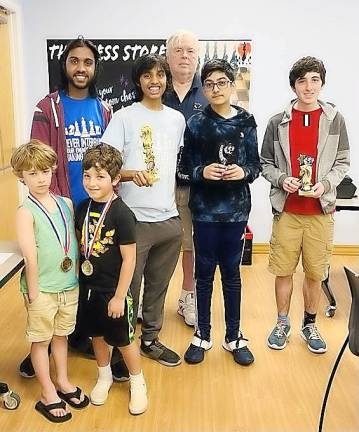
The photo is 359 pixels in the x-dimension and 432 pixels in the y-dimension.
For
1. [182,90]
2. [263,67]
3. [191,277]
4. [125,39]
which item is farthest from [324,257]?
[125,39]

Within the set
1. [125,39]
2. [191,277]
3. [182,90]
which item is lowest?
[191,277]

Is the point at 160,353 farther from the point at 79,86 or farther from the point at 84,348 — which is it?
the point at 79,86

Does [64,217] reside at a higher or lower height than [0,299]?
higher

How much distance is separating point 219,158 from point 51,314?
941 mm

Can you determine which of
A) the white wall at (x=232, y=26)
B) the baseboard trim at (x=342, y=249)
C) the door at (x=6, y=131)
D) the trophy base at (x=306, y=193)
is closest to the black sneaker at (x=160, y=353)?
the trophy base at (x=306, y=193)

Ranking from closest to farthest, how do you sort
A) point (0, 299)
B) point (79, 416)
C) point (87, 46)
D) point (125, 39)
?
point (79, 416), point (87, 46), point (0, 299), point (125, 39)

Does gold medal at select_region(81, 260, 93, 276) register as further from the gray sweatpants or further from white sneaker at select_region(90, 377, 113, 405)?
white sneaker at select_region(90, 377, 113, 405)

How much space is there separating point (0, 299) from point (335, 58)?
9.88 ft

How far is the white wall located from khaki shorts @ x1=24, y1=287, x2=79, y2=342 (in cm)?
243

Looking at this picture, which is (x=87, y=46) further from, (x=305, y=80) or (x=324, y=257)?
(x=324, y=257)

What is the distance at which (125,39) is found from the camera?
368 cm

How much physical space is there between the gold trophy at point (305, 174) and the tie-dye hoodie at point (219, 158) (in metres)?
0.21

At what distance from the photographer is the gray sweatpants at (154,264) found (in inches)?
81.2

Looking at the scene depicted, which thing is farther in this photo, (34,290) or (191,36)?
(191,36)
